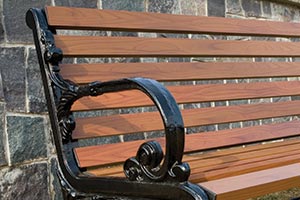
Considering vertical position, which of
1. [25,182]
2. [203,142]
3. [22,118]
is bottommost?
[25,182]

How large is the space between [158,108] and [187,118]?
31.2 inches

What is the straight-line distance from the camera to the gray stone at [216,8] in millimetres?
2818

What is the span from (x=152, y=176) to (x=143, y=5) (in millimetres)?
1409

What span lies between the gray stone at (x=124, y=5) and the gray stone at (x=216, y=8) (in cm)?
54

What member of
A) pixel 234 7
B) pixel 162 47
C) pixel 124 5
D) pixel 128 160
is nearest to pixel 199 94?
pixel 162 47

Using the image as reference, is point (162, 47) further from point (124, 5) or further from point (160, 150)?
point (160, 150)

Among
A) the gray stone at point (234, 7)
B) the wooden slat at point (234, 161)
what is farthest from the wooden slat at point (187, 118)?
the gray stone at point (234, 7)

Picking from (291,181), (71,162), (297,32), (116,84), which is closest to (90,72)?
(71,162)

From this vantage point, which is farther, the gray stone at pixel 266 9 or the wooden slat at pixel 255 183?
the gray stone at pixel 266 9

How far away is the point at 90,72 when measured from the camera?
172 cm

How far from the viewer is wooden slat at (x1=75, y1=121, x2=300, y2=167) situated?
1.59 m

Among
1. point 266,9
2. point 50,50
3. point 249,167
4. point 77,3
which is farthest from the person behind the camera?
point 266,9

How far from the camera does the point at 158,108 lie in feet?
3.74

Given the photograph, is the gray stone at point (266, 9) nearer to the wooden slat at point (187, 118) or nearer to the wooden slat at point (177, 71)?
the wooden slat at point (177, 71)
